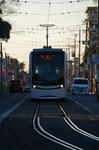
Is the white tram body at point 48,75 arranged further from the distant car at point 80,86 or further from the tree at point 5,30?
the distant car at point 80,86

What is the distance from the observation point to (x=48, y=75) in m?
32.2

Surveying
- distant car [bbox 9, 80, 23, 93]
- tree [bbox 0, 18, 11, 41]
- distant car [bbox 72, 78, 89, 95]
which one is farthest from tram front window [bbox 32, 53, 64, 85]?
distant car [bbox 9, 80, 23, 93]

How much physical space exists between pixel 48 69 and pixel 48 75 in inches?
17.5

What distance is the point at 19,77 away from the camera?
7303 inches

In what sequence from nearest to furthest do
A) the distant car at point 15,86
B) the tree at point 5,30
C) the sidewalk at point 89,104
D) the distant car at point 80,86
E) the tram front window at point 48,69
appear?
the sidewalk at point 89,104 < the tram front window at point 48,69 < the tree at point 5,30 < the distant car at point 80,86 < the distant car at point 15,86

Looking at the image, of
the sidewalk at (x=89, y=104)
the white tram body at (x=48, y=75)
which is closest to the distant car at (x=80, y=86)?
the sidewalk at (x=89, y=104)

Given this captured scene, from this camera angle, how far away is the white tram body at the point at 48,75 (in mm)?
31953

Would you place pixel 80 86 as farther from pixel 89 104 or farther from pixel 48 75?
pixel 89 104

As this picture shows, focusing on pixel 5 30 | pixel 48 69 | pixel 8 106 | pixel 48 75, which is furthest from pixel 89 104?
pixel 5 30

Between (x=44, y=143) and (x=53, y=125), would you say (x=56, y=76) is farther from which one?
(x=44, y=143)

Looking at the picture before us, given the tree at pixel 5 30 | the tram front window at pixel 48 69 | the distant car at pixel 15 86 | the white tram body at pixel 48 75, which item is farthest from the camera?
the distant car at pixel 15 86

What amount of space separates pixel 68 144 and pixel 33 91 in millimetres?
21961

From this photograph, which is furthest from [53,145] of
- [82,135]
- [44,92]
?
[44,92]

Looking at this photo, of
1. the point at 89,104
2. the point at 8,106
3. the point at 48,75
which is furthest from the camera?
the point at 48,75
